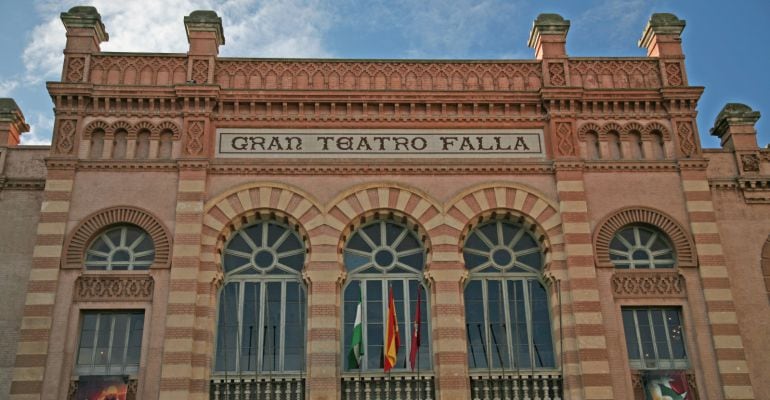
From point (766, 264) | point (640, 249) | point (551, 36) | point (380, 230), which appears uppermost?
point (551, 36)

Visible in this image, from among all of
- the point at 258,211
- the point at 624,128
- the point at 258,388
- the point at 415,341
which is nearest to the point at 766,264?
the point at 624,128

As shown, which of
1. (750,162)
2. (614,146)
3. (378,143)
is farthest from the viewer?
(750,162)

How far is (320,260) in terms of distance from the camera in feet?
66.2

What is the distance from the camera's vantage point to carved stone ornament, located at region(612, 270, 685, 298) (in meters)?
20.2

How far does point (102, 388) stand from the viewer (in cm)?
1869

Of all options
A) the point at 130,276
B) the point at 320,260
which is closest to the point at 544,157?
the point at 320,260

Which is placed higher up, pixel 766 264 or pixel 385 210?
pixel 385 210

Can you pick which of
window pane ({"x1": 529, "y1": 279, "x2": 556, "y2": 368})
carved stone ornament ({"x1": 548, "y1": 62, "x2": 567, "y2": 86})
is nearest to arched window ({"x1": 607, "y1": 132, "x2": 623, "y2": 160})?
carved stone ornament ({"x1": 548, "y1": 62, "x2": 567, "y2": 86})

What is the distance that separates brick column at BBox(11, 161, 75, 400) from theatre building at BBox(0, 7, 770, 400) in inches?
2.1

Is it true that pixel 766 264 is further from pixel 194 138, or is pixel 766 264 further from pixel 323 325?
pixel 194 138

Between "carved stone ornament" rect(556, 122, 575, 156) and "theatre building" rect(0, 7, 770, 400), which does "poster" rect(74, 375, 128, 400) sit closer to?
"theatre building" rect(0, 7, 770, 400)

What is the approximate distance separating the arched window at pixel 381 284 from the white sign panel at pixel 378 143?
2.06m

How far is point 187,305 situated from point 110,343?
2021mm

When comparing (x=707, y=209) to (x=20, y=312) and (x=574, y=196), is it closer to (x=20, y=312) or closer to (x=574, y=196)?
(x=574, y=196)
